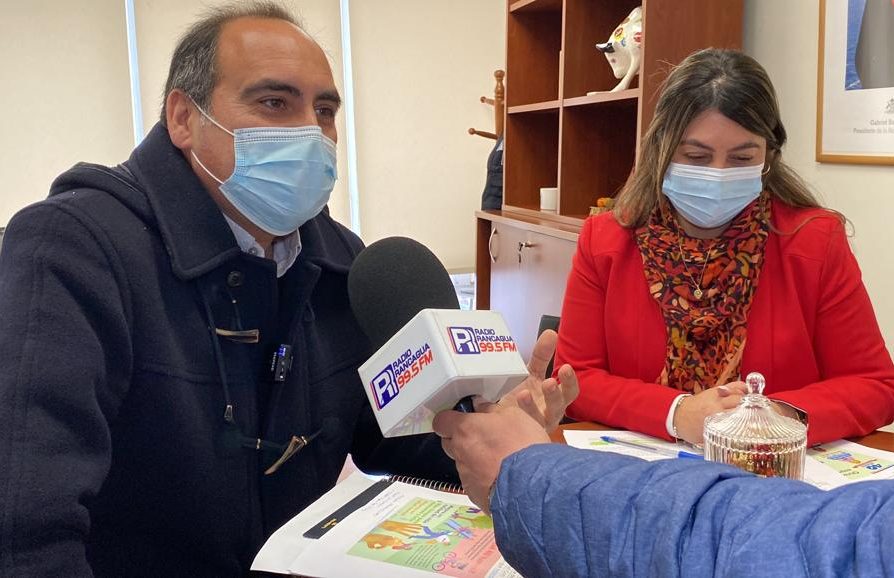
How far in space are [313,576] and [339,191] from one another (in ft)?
11.7

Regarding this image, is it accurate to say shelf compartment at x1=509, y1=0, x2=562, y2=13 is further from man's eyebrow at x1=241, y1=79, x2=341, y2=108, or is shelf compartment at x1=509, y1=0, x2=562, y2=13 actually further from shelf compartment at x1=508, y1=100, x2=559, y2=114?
man's eyebrow at x1=241, y1=79, x2=341, y2=108

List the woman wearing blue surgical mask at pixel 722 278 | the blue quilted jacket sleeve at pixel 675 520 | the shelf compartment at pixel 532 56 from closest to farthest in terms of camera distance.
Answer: the blue quilted jacket sleeve at pixel 675 520 < the woman wearing blue surgical mask at pixel 722 278 < the shelf compartment at pixel 532 56

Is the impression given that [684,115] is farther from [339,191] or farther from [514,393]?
[339,191]

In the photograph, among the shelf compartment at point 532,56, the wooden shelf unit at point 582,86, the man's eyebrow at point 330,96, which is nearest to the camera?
the man's eyebrow at point 330,96

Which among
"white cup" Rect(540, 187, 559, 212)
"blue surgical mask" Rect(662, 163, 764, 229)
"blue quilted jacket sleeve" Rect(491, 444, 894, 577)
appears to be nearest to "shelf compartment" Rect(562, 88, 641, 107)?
"white cup" Rect(540, 187, 559, 212)

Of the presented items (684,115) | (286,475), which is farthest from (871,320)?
(286,475)

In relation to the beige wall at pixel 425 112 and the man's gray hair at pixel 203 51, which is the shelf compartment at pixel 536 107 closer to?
the beige wall at pixel 425 112

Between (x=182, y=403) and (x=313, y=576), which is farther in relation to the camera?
(x=182, y=403)

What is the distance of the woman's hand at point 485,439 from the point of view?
2.33ft

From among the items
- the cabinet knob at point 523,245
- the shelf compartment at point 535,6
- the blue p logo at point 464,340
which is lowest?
the cabinet knob at point 523,245

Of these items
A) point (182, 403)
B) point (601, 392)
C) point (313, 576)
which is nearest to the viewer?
point (313, 576)

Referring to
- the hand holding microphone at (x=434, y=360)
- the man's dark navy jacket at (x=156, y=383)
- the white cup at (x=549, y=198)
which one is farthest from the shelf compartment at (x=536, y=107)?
the hand holding microphone at (x=434, y=360)

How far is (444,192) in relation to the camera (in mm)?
4367

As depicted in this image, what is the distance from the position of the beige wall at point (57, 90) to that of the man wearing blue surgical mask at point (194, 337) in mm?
2952
